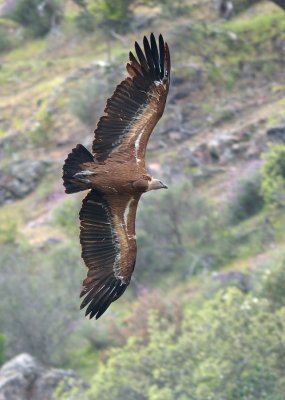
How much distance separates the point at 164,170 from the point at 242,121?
190 inches

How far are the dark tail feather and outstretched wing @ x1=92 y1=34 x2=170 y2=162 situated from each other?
0.32m

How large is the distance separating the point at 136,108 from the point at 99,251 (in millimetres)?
1630

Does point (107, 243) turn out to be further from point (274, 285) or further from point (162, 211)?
point (162, 211)

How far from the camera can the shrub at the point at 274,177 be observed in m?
37.4

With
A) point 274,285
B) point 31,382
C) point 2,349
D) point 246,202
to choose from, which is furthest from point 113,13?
point 31,382

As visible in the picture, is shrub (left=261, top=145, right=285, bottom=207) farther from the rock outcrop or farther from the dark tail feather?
the dark tail feather

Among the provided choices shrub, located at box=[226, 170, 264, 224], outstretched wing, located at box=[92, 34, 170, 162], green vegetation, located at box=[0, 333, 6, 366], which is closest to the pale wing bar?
outstretched wing, located at box=[92, 34, 170, 162]

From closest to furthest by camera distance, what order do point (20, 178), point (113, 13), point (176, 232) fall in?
point (176, 232) → point (20, 178) → point (113, 13)

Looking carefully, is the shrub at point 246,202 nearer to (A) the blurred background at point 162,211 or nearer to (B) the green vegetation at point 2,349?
(A) the blurred background at point 162,211

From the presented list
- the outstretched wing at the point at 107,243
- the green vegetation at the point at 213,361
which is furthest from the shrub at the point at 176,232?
the outstretched wing at the point at 107,243

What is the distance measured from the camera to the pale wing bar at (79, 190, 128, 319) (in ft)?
38.2

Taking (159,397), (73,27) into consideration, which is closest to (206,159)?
(73,27)

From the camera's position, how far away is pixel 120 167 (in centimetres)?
1141

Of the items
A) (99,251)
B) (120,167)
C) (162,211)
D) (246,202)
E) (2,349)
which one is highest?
(120,167)
